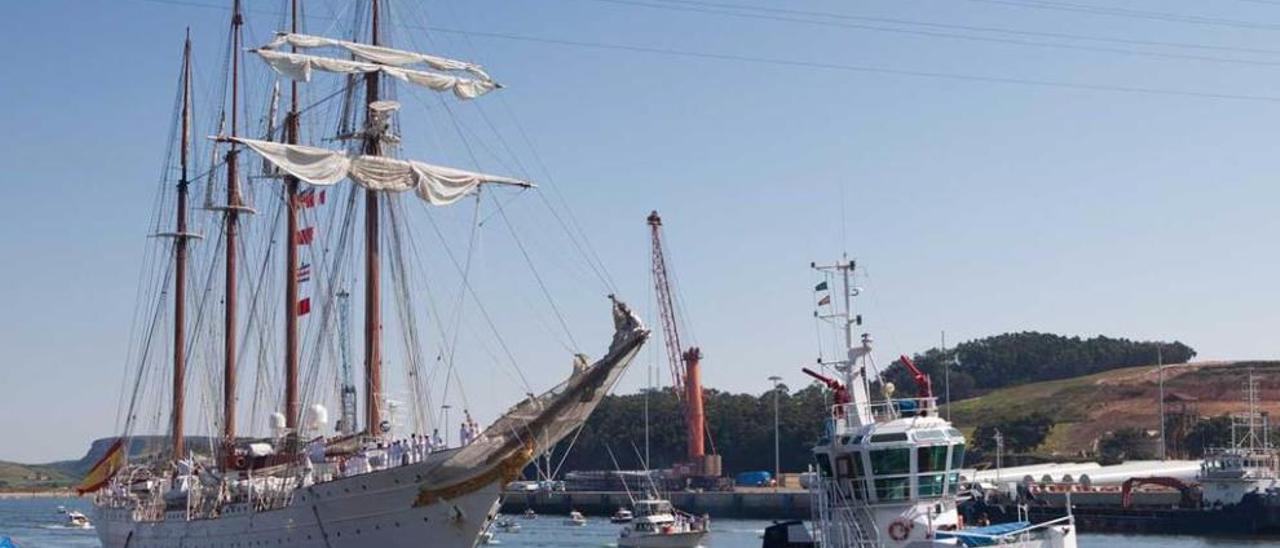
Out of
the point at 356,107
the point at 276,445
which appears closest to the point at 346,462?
the point at 276,445

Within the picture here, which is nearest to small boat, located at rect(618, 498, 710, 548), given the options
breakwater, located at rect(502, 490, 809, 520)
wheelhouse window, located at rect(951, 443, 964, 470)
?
breakwater, located at rect(502, 490, 809, 520)

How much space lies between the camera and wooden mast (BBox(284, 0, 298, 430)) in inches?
3280

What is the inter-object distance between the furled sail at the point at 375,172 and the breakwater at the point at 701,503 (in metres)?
79.2

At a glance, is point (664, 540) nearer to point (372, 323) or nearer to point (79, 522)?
point (372, 323)

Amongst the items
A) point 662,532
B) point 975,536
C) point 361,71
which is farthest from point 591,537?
point 975,536

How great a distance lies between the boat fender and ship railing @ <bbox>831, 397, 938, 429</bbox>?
3279mm

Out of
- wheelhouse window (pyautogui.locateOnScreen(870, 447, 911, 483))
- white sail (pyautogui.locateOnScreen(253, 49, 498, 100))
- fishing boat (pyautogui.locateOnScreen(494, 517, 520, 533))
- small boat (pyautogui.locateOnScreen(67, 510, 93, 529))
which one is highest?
white sail (pyautogui.locateOnScreen(253, 49, 498, 100))

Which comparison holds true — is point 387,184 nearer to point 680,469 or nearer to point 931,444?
point 931,444

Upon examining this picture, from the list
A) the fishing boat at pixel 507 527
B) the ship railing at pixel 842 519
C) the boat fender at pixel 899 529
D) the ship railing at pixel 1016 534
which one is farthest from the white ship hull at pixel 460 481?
the fishing boat at pixel 507 527

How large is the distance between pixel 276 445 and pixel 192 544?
6202 millimetres

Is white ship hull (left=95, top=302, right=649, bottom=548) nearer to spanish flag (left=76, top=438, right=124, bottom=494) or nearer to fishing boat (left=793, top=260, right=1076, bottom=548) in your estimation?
fishing boat (left=793, top=260, right=1076, bottom=548)

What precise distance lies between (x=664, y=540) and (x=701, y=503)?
64.7m

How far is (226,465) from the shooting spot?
82.4 meters

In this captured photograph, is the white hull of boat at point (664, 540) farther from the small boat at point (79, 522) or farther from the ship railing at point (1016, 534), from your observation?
the small boat at point (79, 522)
